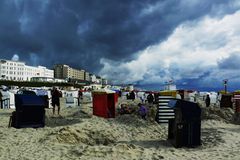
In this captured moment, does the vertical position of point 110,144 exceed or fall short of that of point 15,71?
it falls short

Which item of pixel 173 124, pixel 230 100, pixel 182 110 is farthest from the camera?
pixel 230 100

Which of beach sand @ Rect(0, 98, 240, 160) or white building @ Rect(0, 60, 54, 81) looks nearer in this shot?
beach sand @ Rect(0, 98, 240, 160)

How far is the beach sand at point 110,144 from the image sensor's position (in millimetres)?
9438

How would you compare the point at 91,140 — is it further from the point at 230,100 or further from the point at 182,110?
the point at 230,100

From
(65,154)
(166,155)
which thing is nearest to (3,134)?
(65,154)

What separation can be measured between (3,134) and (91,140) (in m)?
2.92

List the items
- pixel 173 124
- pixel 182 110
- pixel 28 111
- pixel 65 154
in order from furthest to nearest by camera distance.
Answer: pixel 28 111 < pixel 173 124 < pixel 182 110 < pixel 65 154

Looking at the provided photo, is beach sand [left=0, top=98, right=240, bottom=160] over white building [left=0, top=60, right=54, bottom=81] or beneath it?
beneath

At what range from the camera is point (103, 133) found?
13406mm

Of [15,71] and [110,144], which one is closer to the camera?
[110,144]

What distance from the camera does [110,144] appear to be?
12.4m

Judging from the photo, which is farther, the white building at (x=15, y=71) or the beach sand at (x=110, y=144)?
the white building at (x=15, y=71)

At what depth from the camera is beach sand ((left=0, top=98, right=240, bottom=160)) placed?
372 inches

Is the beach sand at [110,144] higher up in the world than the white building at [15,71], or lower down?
lower down
